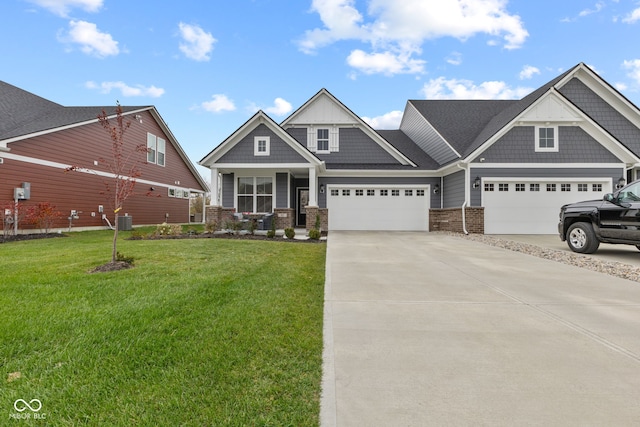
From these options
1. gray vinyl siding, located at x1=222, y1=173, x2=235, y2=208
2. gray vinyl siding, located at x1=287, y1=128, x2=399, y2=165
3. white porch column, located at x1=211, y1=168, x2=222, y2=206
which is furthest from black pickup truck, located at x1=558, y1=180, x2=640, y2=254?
gray vinyl siding, located at x1=222, y1=173, x2=235, y2=208

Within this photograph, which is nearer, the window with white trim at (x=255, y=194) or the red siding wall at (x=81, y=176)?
the red siding wall at (x=81, y=176)

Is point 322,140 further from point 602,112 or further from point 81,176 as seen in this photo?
point 602,112

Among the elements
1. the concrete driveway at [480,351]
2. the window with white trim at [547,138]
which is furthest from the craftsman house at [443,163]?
the concrete driveway at [480,351]

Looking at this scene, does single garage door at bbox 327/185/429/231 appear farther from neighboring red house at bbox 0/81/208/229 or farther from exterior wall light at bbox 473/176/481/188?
neighboring red house at bbox 0/81/208/229

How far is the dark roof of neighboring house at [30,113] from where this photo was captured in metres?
12.2

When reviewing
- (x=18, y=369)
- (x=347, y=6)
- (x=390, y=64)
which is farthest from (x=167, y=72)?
(x=18, y=369)

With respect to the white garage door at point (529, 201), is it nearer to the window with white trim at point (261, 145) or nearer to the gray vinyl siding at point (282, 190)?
the gray vinyl siding at point (282, 190)

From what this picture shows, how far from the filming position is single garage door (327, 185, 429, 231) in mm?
14805

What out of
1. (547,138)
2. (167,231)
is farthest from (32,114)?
(547,138)

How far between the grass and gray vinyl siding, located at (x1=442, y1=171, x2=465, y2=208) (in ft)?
34.5

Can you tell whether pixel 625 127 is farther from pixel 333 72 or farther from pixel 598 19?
pixel 333 72

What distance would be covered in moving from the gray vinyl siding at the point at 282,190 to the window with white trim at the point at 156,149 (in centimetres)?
921

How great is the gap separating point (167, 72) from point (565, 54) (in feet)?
70.8

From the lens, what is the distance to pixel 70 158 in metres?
13.7
